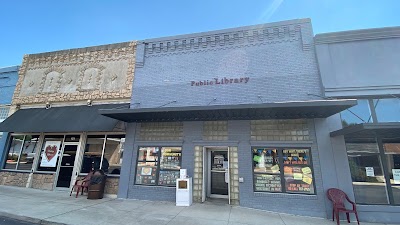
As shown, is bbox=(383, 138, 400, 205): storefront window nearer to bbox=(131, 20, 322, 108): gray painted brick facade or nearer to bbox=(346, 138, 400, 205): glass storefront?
bbox=(346, 138, 400, 205): glass storefront

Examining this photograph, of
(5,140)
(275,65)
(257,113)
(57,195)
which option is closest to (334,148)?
(257,113)

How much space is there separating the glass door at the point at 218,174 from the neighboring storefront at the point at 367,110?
4.32 meters

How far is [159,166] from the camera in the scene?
371 inches

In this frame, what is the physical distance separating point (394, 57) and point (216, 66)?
7214 mm

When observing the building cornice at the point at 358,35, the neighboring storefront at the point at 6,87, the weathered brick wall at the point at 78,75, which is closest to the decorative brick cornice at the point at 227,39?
the building cornice at the point at 358,35

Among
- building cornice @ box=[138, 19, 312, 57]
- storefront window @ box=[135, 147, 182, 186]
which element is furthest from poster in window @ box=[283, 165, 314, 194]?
building cornice @ box=[138, 19, 312, 57]

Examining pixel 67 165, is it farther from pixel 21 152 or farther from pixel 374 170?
pixel 374 170

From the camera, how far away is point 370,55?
8.50 metres

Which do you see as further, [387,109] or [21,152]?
[21,152]

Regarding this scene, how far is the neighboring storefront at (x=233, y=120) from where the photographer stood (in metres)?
7.96

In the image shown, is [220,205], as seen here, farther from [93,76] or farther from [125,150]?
[93,76]

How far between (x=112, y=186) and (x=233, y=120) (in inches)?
257

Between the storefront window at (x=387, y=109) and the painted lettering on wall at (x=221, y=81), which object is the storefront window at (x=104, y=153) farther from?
the storefront window at (x=387, y=109)


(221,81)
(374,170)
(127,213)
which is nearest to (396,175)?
(374,170)
